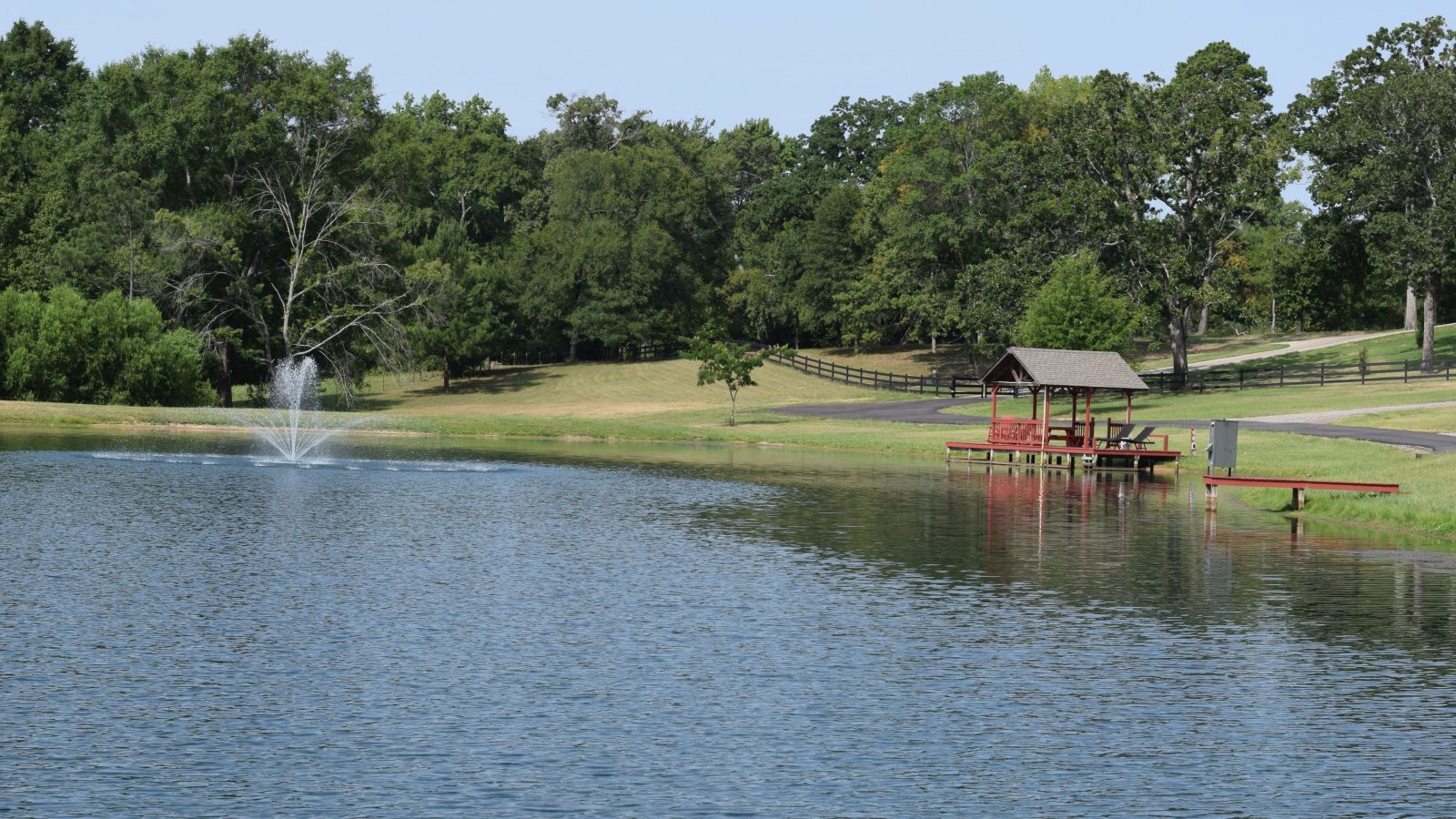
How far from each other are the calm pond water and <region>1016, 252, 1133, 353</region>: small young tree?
150 feet

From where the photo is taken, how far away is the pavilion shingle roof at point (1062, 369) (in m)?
59.1

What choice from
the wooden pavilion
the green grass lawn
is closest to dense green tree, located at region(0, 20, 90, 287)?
the wooden pavilion

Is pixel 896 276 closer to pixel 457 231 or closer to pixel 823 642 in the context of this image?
pixel 457 231

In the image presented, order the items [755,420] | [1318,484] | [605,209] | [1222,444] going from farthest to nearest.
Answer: [605,209]
[755,420]
[1222,444]
[1318,484]

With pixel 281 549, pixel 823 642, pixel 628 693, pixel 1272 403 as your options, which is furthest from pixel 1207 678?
pixel 1272 403

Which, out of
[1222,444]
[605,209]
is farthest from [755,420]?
[605,209]

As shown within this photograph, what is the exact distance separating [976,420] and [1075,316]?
8.92 m

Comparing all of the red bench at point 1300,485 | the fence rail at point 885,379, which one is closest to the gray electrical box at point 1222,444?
the red bench at point 1300,485

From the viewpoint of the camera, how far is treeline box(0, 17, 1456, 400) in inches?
3504

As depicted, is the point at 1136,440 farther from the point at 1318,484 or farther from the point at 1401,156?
the point at 1401,156

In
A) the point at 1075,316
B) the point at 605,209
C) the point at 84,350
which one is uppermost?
the point at 605,209

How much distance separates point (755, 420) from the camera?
86.8 m

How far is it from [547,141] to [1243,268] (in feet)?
230

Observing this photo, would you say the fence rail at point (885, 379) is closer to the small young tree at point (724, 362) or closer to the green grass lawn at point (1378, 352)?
the small young tree at point (724, 362)
